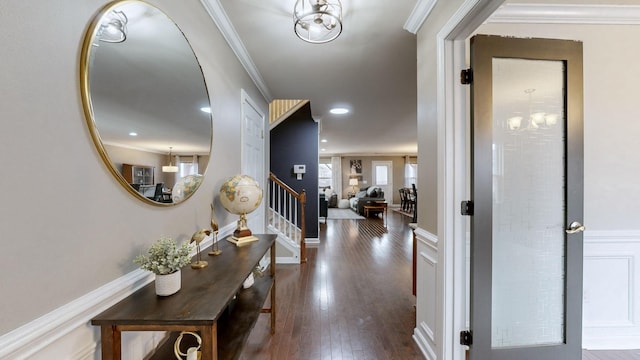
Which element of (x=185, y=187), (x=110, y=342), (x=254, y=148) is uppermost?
(x=254, y=148)

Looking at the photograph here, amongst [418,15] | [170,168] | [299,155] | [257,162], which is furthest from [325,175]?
[170,168]

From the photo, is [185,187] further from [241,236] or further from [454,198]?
[454,198]

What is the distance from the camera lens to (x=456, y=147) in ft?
5.07

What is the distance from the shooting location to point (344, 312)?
2.41 meters

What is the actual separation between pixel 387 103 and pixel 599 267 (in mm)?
2918

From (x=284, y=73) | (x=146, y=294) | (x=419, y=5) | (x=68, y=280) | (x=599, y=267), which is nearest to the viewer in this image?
(x=68, y=280)

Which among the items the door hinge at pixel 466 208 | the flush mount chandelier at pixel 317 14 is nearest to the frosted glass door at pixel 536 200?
the door hinge at pixel 466 208

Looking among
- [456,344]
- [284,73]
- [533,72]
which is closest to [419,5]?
[533,72]

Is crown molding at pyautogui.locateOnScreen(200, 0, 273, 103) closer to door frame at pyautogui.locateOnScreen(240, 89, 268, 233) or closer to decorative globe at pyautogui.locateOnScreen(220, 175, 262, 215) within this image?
door frame at pyautogui.locateOnScreen(240, 89, 268, 233)

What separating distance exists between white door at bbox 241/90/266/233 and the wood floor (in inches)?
32.1

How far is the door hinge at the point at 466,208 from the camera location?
153cm

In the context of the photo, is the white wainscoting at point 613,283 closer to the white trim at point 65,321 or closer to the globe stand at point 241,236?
the globe stand at point 241,236

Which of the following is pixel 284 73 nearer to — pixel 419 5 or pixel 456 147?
pixel 419 5

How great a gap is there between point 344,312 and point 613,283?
6.56 feet
